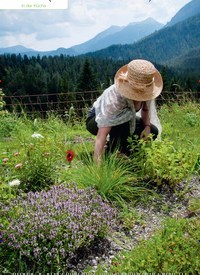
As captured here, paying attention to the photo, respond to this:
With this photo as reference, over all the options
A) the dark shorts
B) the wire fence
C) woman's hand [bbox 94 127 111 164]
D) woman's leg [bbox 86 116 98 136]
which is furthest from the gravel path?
the wire fence

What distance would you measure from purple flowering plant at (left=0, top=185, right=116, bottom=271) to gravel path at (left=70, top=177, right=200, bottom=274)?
95 millimetres

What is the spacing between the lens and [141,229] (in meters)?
3.62

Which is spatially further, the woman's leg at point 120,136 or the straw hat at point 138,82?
the woman's leg at point 120,136

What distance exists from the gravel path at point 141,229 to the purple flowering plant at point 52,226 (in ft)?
0.31

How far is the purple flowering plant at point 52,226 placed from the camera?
290cm

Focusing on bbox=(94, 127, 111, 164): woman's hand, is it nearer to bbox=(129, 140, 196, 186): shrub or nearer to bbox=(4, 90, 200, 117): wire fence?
→ bbox=(129, 140, 196, 186): shrub

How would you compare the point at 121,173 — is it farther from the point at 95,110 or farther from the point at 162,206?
the point at 95,110

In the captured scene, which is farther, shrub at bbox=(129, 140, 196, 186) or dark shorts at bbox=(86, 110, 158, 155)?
dark shorts at bbox=(86, 110, 158, 155)

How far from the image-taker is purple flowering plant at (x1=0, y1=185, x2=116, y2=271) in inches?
114

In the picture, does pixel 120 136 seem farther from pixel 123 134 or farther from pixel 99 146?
pixel 99 146

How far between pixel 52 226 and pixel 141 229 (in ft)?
3.30

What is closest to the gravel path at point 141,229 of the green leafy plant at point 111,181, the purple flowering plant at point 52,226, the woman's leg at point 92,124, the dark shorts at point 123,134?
the purple flowering plant at point 52,226

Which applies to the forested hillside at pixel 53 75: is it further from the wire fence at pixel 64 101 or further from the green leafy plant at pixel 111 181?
the green leafy plant at pixel 111 181

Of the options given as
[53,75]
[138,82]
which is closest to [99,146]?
[138,82]
